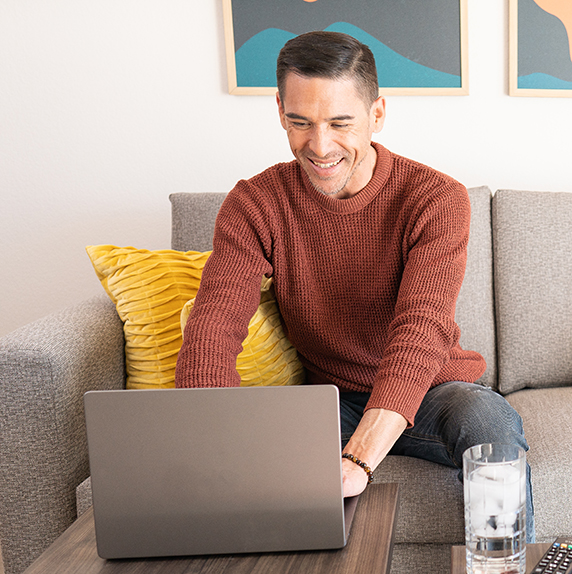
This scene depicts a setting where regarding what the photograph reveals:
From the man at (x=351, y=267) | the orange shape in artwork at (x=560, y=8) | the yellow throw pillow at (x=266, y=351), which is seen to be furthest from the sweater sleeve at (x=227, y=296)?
the orange shape in artwork at (x=560, y=8)

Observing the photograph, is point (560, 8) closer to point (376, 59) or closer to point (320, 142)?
point (376, 59)

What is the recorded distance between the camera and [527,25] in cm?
199

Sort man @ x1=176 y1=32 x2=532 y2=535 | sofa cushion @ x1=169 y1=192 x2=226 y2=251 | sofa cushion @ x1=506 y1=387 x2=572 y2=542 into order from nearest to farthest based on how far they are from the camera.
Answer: man @ x1=176 y1=32 x2=532 y2=535, sofa cushion @ x1=506 y1=387 x2=572 y2=542, sofa cushion @ x1=169 y1=192 x2=226 y2=251

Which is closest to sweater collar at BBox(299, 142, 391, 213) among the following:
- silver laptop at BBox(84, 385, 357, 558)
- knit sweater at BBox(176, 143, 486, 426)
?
knit sweater at BBox(176, 143, 486, 426)

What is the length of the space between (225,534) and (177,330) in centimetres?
84

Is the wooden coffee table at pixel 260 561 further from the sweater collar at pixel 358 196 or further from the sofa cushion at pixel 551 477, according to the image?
the sweater collar at pixel 358 196

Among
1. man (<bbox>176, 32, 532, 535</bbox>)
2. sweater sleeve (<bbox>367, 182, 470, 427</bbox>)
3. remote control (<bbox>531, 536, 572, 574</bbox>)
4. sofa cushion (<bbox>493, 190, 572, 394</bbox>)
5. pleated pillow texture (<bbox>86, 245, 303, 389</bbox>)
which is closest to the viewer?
remote control (<bbox>531, 536, 572, 574</bbox>)

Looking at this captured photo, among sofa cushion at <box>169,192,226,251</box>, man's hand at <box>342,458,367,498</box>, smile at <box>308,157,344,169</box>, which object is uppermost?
smile at <box>308,157,344,169</box>

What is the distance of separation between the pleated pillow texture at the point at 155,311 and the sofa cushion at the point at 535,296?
0.60 metres

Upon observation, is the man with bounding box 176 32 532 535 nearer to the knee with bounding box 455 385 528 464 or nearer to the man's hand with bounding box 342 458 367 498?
the knee with bounding box 455 385 528 464

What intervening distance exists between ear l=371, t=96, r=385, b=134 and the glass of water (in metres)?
0.78

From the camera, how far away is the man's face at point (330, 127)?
121 centimetres

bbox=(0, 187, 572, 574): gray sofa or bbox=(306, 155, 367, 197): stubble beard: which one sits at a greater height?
bbox=(306, 155, 367, 197): stubble beard

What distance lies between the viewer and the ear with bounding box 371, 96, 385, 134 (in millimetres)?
1317
